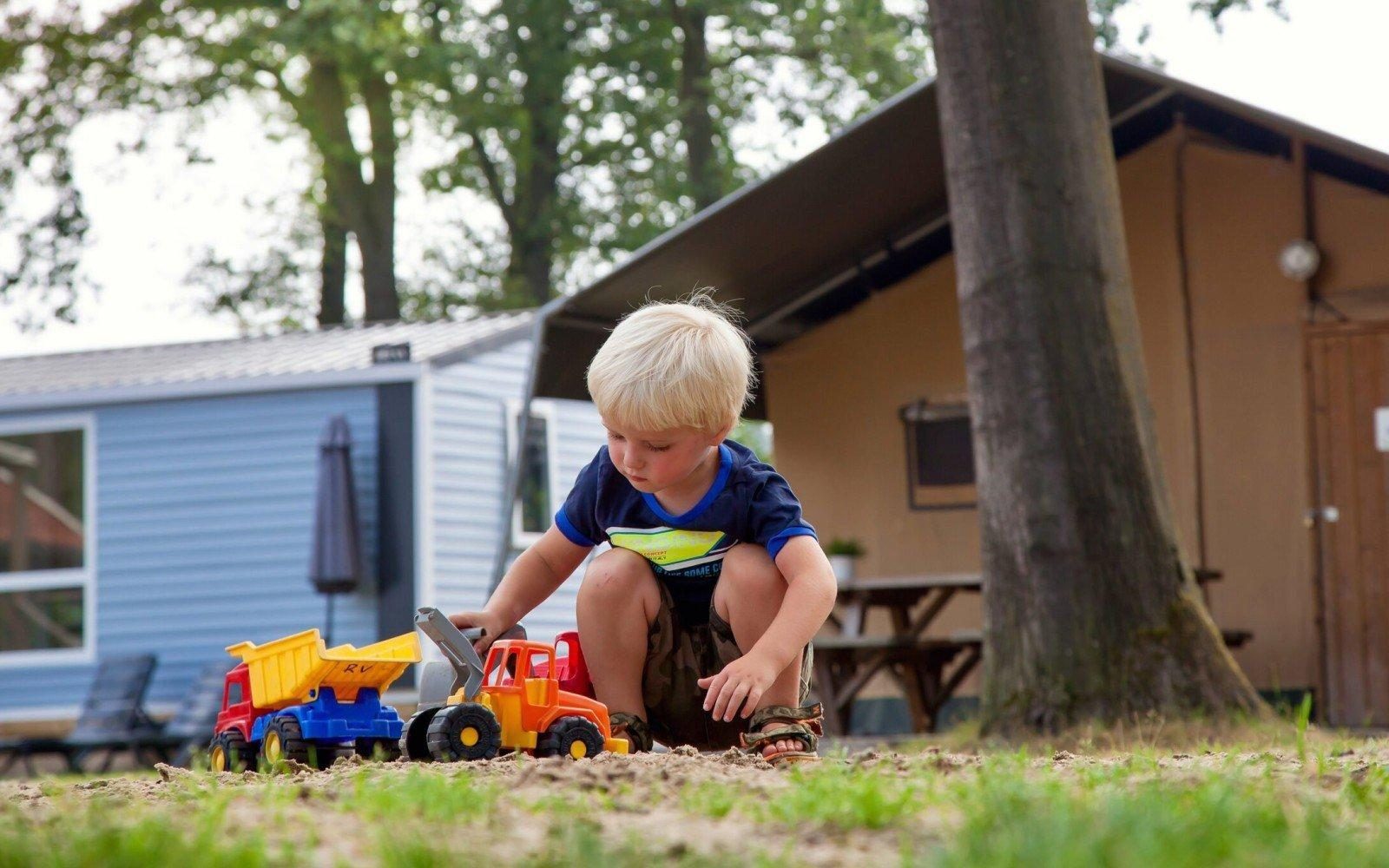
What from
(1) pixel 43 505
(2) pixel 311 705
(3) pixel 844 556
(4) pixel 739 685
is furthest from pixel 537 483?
(4) pixel 739 685

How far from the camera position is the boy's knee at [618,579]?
3.55 meters

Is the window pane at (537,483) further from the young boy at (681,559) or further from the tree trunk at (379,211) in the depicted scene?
the young boy at (681,559)

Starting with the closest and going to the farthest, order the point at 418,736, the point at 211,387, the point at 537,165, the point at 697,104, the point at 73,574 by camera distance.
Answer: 1. the point at 418,736
2. the point at 211,387
3. the point at 73,574
4. the point at 697,104
5. the point at 537,165

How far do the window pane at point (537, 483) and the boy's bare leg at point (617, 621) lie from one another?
11367 mm

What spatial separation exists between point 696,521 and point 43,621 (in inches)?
489

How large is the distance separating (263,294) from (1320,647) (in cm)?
2016

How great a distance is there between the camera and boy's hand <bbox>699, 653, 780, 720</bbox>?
3.13 metres

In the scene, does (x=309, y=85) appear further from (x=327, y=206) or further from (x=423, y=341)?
(x=423, y=341)

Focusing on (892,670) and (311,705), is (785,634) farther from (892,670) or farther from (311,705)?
(892,670)

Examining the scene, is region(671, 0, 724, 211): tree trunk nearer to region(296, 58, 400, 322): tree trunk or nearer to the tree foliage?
the tree foliage

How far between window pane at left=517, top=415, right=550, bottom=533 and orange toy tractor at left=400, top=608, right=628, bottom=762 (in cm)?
1155

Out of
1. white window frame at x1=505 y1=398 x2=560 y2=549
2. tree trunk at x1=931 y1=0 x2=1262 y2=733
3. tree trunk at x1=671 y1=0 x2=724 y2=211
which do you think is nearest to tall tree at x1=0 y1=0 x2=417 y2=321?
tree trunk at x1=671 y1=0 x2=724 y2=211

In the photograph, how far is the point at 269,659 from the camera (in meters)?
3.57

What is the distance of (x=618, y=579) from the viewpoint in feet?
11.7
